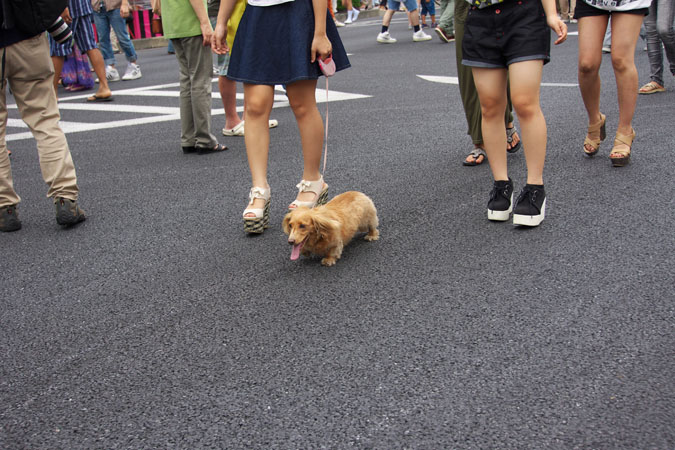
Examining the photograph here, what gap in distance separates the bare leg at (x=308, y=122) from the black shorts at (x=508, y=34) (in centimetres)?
99

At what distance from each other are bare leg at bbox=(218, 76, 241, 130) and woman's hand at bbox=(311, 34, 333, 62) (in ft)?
8.57

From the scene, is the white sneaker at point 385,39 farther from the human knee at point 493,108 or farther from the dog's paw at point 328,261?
the dog's paw at point 328,261

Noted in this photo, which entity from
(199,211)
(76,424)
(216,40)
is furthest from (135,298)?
(216,40)

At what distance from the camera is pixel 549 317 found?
9.40 ft

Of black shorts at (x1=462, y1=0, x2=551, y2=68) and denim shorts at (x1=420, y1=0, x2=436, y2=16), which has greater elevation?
black shorts at (x1=462, y1=0, x2=551, y2=68)

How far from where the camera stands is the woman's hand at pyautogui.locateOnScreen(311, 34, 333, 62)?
3953 millimetres

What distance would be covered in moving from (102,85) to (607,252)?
318 inches

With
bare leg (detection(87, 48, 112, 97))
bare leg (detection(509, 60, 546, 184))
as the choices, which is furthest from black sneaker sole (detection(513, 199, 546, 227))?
bare leg (detection(87, 48, 112, 97))

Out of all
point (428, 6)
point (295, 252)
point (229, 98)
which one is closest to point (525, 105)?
point (295, 252)

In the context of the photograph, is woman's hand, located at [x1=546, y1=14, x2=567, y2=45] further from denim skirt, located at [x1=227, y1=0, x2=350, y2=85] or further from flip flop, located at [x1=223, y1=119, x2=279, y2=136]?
flip flop, located at [x1=223, y1=119, x2=279, y2=136]

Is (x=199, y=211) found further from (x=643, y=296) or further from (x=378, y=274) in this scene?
(x=643, y=296)

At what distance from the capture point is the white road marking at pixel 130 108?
807 cm

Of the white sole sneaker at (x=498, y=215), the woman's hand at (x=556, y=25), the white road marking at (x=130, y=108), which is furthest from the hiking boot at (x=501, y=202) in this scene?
the white road marking at (x=130, y=108)

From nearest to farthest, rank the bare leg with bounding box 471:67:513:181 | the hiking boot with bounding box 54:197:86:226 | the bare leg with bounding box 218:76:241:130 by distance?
the bare leg with bounding box 471:67:513:181 < the hiking boot with bounding box 54:197:86:226 < the bare leg with bounding box 218:76:241:130
